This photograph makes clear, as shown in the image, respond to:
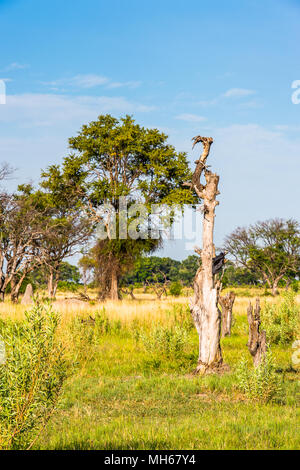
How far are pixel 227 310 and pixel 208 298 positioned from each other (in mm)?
5652

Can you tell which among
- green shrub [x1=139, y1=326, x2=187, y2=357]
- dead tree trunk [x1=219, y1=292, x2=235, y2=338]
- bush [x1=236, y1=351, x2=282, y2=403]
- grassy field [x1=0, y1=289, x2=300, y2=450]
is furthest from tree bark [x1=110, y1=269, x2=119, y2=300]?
bush [x1=236, y1=351, x2=282, y2=403]

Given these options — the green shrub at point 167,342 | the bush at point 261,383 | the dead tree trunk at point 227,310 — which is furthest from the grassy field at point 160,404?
the dead tree trunk at point 227,310

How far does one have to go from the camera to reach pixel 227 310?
1495 centimetres

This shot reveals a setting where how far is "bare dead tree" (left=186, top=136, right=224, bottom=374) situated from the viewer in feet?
30.9

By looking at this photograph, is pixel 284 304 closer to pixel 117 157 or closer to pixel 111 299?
pixel 111 299

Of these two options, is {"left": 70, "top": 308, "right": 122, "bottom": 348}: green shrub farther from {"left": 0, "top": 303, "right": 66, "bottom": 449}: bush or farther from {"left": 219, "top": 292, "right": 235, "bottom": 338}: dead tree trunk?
{"left": 0, "top": 303, "right": 66, "bottom": 449}: bush

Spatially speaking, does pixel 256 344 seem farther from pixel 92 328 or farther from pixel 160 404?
pixel 92 328

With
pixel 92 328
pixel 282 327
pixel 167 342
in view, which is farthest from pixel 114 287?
pixel 167 342

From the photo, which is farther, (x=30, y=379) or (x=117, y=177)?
(x=117, y=177)

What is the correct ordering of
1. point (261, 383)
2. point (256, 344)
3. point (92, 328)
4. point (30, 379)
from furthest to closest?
point (92, 328), point (256, 344), point (261, 383), point (30, 379)

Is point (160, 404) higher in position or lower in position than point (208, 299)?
lower
